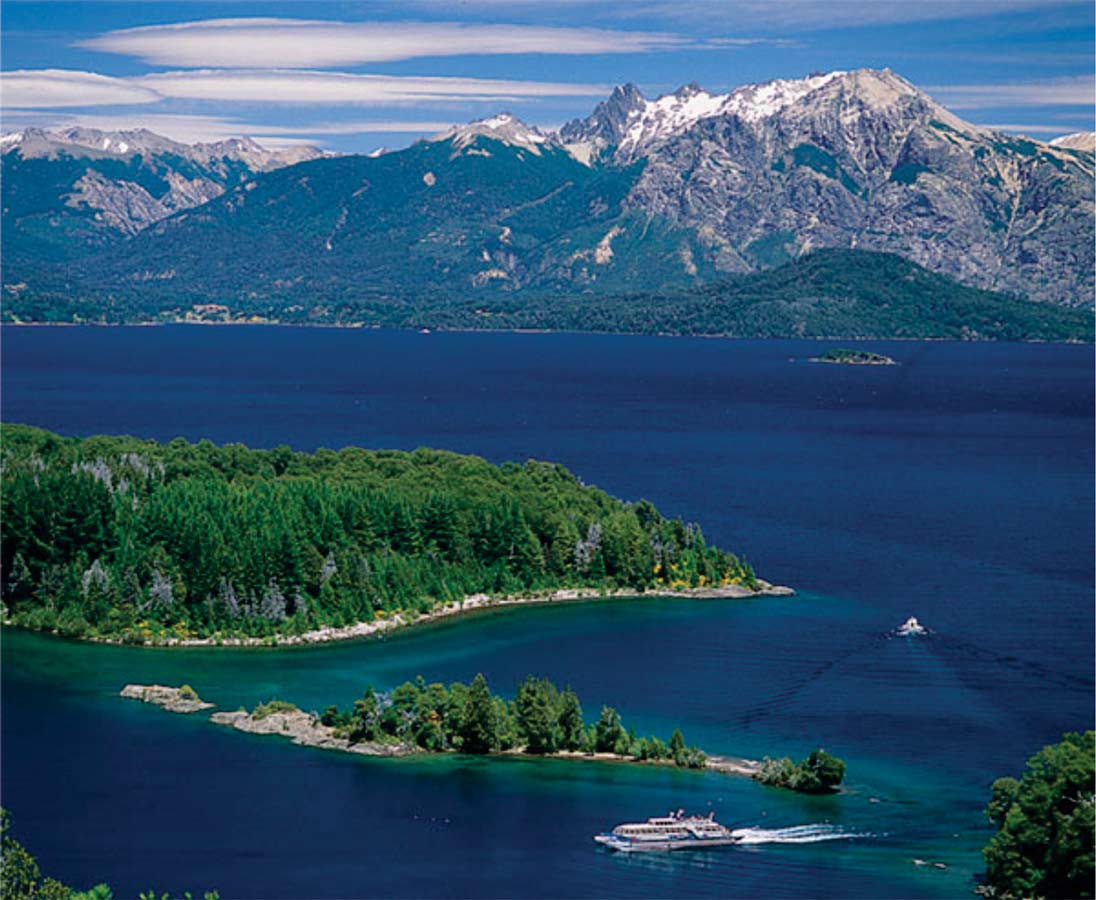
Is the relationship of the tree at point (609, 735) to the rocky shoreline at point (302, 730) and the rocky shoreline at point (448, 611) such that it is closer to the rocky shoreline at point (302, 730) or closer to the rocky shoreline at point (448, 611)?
the rocky shoreline at point (302, 730)

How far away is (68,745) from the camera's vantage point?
67.5 meters

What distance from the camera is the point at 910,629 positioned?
8531cm

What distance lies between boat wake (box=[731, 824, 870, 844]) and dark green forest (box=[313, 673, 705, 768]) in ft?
22.6

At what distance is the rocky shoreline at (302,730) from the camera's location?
6500cm

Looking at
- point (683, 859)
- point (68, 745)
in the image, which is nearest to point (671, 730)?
point (683, 859)

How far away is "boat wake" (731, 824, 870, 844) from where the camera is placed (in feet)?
187

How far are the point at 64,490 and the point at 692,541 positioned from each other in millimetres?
37945

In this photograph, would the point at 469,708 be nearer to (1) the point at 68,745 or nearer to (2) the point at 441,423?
(1) the point at 68,745

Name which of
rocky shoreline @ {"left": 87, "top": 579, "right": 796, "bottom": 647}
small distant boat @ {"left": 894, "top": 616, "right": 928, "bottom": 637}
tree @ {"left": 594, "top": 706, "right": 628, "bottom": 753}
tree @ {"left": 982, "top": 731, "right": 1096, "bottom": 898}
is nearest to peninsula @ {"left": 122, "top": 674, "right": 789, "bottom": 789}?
tree @ {"left": 594, "top": 706, "right": 628, "bottom": 753}

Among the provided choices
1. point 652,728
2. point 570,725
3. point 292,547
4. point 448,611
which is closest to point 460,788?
point 570,725

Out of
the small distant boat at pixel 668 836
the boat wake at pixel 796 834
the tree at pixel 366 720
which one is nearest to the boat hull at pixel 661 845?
the small distant boat at pixel 668 836

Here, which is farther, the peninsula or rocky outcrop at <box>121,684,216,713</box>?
rocky outcrop at <box>121,684,216,713</box>

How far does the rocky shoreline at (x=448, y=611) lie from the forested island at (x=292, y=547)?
0.26 meters

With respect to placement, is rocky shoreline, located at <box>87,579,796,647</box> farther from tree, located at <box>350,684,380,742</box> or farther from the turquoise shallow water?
tree, located at <box>350,684,380,742</box>
